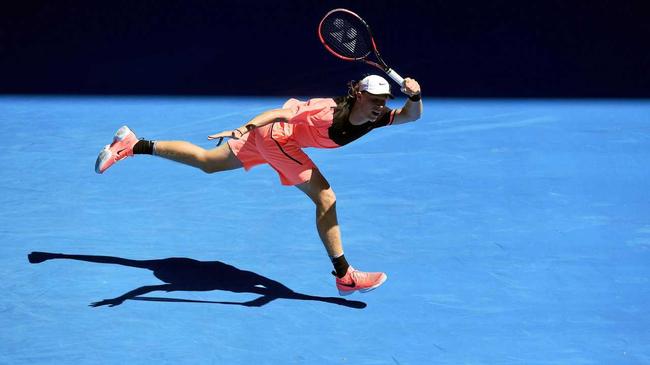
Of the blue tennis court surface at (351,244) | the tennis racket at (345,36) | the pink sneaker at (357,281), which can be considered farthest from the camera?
the tennis racket at (345,36)

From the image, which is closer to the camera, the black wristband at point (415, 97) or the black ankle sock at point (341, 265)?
the black wristband at point (415, 97)

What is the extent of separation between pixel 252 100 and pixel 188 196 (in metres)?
2.42

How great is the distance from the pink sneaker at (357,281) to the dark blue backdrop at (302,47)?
4080 millimetres

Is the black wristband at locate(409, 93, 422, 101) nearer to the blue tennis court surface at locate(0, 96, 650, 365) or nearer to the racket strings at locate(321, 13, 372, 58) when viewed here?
the racket strings at locate(321, 13, 372, 58)

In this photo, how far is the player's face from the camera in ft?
20.7

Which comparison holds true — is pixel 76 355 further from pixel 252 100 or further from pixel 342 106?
pixel 252 100

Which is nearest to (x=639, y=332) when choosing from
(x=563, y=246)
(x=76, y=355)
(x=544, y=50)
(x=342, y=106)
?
(x=563, y=246)

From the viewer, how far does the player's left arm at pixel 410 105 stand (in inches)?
245

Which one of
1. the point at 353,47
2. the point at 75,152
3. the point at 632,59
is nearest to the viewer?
the point at 353,47

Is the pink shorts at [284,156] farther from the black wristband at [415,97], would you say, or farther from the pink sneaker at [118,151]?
the pink sneaker at [118,151]

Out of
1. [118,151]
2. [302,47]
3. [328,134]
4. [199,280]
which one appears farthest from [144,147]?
[302,47]

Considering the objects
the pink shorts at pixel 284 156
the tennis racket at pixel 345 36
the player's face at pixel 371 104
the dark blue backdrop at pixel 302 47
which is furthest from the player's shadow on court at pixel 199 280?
the dark blue backdrop at pixel 302 47

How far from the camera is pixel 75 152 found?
905 cm

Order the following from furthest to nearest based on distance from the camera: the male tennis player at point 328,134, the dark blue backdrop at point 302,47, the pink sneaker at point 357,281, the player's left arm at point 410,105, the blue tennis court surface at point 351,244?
the dark blue backdrop at point 302,47
the pink sneaker at point 357,281
the male tennis player at point 328,134
the player's left arm at point 410,105
the blue tennis court surface at point 351,244
